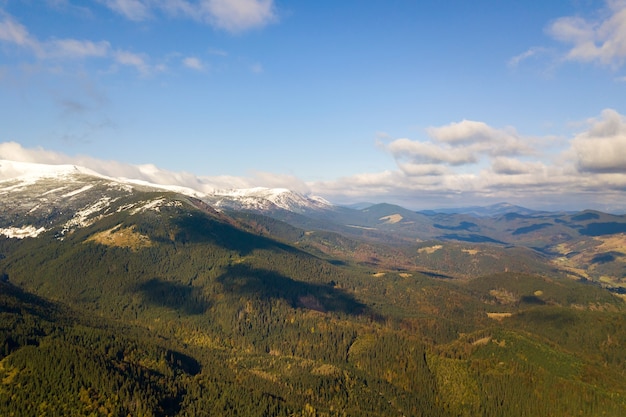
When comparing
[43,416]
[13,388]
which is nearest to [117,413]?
[43,416]

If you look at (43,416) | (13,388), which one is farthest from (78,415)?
(13,388)

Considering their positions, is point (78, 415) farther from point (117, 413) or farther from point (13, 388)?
point (13, 388)

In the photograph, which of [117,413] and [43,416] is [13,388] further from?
[117,413]

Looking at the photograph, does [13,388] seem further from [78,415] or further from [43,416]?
[78,415]

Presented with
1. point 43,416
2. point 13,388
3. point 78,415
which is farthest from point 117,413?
point 13,388

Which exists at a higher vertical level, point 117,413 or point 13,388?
point 13,388

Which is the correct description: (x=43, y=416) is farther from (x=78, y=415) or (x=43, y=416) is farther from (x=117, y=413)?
(x=117, y=413)
